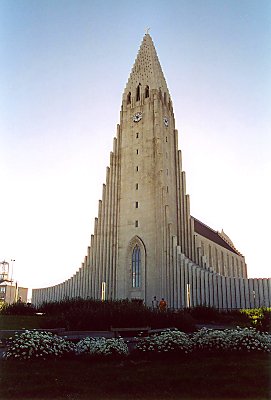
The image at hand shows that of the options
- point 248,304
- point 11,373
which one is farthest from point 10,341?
point 248,304

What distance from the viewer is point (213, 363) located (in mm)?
10406

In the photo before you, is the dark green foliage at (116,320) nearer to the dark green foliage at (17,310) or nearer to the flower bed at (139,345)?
the flower bed at (139,345)

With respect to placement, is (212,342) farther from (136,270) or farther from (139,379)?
(136,270)

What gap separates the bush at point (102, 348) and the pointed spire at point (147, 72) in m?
45.9

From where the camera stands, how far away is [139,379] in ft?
28.0

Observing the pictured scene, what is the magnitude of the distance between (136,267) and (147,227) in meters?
5.07

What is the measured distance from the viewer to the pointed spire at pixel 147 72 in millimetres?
54531

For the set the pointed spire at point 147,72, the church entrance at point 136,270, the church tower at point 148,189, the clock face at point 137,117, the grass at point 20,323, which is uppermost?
the pointed spire at point 147,72

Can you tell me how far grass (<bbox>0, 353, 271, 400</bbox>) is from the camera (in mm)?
7277

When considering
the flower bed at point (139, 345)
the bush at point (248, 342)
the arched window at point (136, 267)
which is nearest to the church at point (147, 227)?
the arched window at point (136, 267)

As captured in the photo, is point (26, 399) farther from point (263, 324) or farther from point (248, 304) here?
point (248, 304)

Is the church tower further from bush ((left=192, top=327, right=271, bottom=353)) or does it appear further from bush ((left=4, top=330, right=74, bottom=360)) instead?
bush ((left=4, top=330, right=74, bottom=360))

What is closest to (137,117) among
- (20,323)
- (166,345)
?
(20,323)

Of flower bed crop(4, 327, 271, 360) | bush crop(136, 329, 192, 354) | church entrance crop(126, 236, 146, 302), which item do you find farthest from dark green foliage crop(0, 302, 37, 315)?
bush crop(136, 329, 192, 354)
